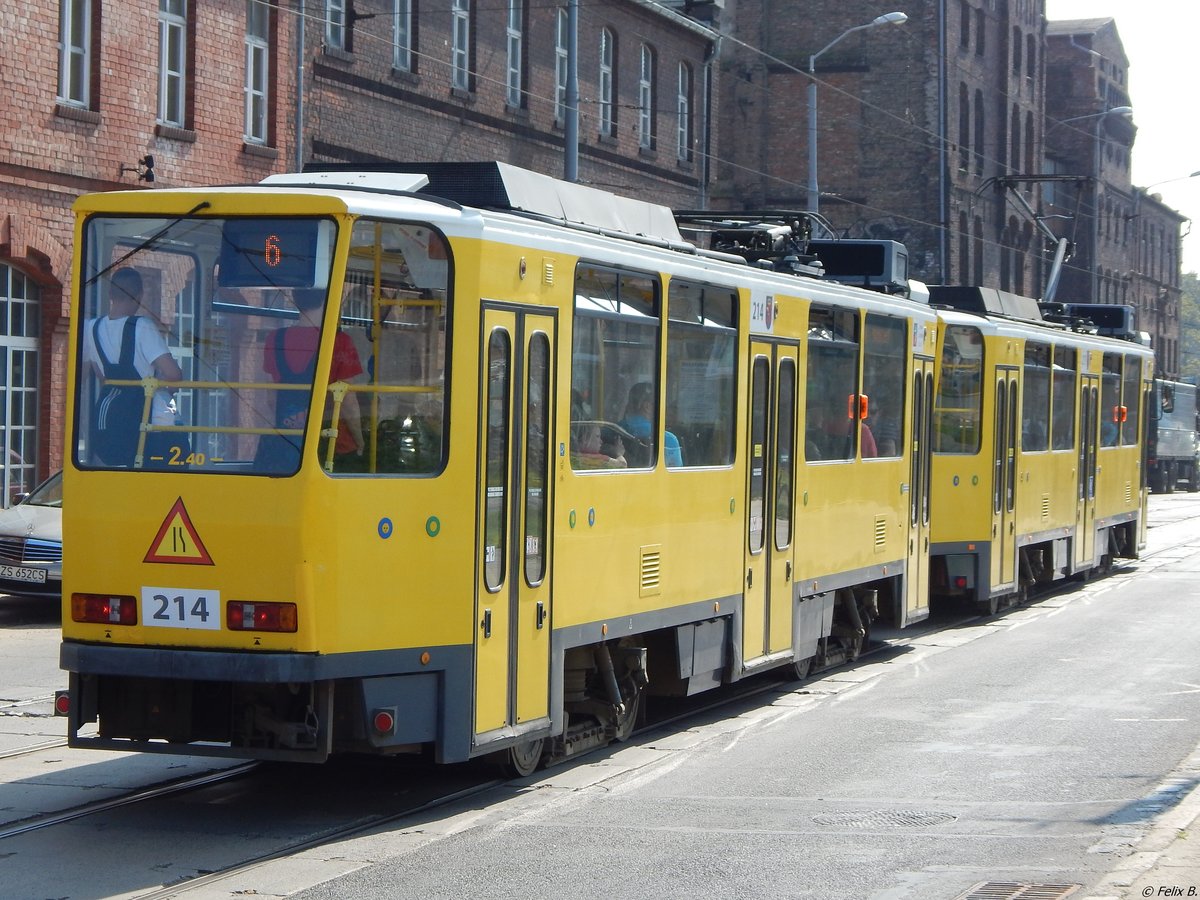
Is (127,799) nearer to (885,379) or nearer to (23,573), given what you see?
(885,379)

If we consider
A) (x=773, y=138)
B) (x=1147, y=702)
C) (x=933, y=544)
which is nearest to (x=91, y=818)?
(x=1147, y=702)

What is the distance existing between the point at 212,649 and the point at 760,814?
2.71m

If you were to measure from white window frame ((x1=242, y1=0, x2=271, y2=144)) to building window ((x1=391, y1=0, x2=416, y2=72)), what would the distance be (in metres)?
3.28

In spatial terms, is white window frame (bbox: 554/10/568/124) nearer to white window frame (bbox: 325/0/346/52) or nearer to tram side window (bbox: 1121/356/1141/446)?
white window frame (bbox: 325/0/346/52)

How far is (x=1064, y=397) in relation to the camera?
70.5ft

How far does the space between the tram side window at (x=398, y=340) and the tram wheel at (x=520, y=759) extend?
5.75 feet

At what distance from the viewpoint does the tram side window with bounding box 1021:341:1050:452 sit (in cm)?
1986

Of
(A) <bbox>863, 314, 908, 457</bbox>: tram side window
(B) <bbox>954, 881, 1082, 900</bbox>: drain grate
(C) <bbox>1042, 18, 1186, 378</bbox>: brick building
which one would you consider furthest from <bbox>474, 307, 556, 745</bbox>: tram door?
(C) <bbox>1042, 18, 1186, 378</bbox>: brick building

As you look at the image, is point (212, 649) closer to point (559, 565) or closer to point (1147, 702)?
point (559, 565)

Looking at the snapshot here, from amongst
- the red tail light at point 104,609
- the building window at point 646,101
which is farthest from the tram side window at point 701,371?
the building window at point 646,101

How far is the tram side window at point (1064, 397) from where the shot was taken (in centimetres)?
2106

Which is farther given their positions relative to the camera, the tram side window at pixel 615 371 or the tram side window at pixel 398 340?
the tram side window at pixel 615 371

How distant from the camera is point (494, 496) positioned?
8.73 m

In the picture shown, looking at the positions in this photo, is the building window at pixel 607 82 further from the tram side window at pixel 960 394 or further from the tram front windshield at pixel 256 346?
the tram front windshield at pixel 256 346
